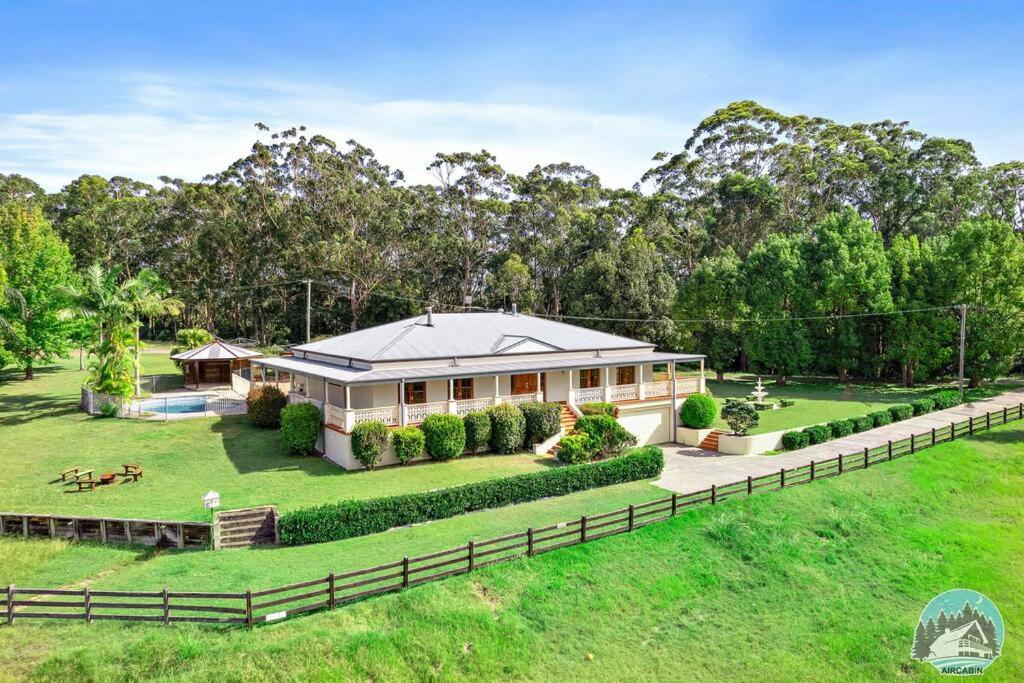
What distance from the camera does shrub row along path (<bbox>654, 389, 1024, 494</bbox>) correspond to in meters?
22.0

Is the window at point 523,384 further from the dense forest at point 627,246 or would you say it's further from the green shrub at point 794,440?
the dense forest at point 627,246

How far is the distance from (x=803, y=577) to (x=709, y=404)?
41.1ft

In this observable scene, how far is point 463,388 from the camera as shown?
1045 inches

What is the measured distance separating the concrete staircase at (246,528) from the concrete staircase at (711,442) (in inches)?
715

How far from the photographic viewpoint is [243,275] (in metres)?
60.0

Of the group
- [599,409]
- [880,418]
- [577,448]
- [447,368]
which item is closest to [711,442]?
[599,409]

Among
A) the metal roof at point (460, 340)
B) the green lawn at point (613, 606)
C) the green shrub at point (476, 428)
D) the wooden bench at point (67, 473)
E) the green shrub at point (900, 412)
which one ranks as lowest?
the green lawn at point (613, 606)

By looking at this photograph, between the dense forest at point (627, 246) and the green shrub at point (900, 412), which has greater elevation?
the dense forest at point (627, 246)

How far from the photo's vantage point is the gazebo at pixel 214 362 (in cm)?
3712

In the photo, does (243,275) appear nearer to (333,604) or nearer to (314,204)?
(314,204)

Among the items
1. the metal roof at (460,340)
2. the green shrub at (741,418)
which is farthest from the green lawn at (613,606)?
the metal roof at (460,340)

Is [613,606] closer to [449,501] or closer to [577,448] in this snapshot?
[449,501]

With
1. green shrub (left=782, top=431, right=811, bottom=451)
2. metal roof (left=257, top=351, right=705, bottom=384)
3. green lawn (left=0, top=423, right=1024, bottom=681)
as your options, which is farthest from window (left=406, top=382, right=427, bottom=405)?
green shrub (left=782, top=431, right=811, bottom=451)

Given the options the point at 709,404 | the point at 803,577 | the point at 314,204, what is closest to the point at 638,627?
the point at 803,577
